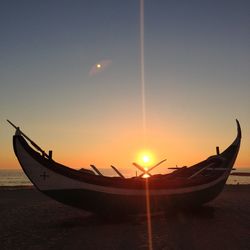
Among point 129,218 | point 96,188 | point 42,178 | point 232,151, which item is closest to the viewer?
point 42,178

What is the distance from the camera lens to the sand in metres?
7.96

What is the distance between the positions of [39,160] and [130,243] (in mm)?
4157

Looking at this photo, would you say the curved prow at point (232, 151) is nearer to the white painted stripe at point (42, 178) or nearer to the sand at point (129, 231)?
the sand at point (129, 231)

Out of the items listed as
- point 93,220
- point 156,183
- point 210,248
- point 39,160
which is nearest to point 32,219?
point 93,220

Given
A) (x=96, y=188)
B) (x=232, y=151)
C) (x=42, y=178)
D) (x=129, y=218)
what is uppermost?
(x=232, y=151)

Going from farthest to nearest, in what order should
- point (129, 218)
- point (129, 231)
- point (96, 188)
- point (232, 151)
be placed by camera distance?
point (232, 151) → point (129, 218) → point (96, 188) → point (129, 231)

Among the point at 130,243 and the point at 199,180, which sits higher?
the point at 199,180

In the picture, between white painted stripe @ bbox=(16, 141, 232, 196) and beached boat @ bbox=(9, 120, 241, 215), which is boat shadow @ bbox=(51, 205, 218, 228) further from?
white painted stripe @ bbox=(16, 141, 232, 196)

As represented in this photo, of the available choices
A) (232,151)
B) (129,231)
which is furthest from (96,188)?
(232,151)

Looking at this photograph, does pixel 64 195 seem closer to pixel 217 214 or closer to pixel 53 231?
pixel 53 231

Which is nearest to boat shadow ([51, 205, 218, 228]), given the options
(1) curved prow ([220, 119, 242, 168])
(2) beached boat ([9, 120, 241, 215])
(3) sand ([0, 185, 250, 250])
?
(3) sand ([0, 185, 250, 250])

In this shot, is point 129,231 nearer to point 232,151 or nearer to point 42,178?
point 42,178

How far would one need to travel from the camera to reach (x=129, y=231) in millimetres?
9523

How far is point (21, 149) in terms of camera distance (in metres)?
10.0
